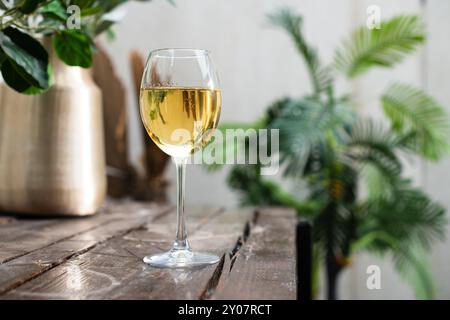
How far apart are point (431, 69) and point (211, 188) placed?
156 centimetres

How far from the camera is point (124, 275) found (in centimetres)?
83

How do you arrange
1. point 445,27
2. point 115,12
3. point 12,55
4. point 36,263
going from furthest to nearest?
point 445,27 < point 115,12 < point 12,55 < point 36,263

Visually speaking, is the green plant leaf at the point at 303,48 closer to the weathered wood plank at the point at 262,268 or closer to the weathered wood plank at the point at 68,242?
the weathered wood plank at the point at 68,242

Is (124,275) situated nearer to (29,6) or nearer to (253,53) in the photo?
(29,6)

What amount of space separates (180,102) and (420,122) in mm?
2478

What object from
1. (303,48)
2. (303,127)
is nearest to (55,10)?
(303,127)

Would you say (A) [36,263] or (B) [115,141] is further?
(B) [115,141]

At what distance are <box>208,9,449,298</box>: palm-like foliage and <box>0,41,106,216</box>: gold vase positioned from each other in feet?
4.92

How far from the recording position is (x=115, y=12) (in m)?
1.57

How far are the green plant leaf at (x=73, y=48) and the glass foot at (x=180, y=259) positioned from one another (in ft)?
1.59

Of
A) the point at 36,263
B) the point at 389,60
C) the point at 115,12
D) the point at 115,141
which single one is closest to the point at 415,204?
the point at 389,60

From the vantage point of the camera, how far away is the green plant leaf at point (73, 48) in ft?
4.14

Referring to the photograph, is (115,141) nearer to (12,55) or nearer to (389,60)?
(389,60)

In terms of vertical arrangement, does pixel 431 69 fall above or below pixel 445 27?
below
